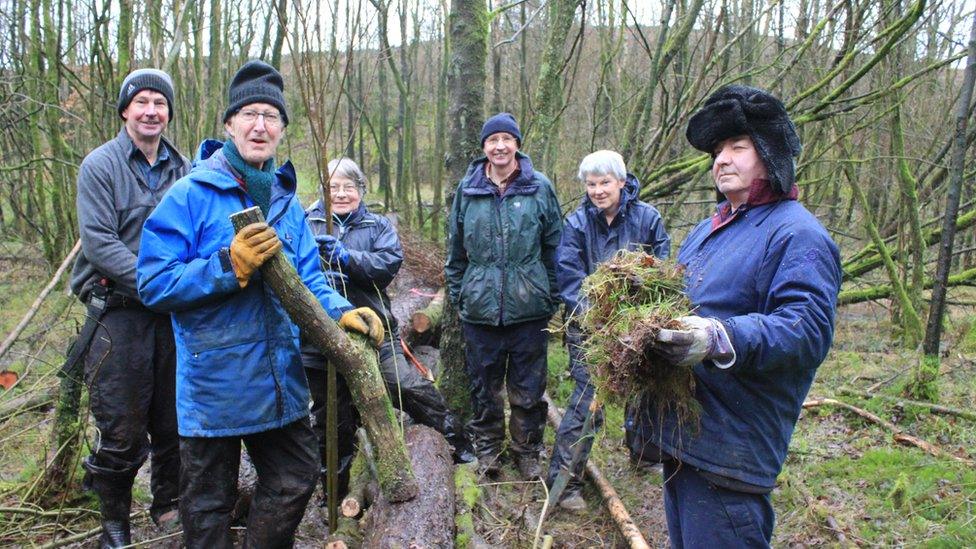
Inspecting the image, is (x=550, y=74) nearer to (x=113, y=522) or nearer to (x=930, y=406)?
(x=930, y=406)

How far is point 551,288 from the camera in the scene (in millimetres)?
4551

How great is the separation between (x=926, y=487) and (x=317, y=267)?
411 cm

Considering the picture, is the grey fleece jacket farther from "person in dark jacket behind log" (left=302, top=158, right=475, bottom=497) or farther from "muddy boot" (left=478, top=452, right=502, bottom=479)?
A: "muddy boot" (left=478, top=452, right=502, bottom=479)

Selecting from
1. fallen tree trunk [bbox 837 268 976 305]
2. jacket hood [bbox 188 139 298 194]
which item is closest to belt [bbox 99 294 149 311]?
jacket hood [bbox 188 139 298 194]

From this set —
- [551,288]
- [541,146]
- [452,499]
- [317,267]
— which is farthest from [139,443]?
[541,146]

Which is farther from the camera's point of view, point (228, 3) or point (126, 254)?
point (228, 3)

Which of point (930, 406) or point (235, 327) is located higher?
point (235, 327)

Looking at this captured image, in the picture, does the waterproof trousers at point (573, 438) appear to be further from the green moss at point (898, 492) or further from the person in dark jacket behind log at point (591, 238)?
the green moss at point (898, 492)

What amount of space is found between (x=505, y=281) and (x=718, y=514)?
2.49 metres

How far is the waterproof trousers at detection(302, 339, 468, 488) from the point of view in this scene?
12.8 feet

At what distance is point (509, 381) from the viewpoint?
15.2 feet

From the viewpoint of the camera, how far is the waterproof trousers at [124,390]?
10.4 feet

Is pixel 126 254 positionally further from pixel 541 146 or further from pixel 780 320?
pixel 541 146

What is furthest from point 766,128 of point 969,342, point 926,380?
point 969,342
